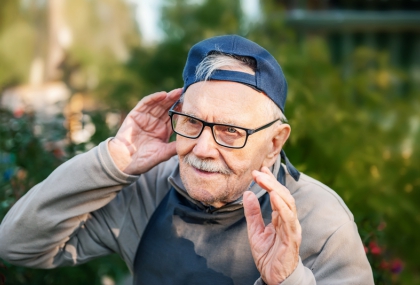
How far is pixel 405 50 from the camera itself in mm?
6656

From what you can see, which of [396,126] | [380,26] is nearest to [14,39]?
[380,26]

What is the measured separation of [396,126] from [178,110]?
98.2 inches

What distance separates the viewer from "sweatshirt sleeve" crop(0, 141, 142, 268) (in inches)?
89.0

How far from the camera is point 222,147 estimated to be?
2.08 metres

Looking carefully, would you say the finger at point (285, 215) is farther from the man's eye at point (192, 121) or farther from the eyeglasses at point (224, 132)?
the man's eye at point (192, 121)

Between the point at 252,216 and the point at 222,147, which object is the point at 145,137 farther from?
the point at 252,216

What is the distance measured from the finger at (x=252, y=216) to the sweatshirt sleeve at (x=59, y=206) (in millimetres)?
604

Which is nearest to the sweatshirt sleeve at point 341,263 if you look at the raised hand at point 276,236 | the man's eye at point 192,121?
the raised hand at point 276,236

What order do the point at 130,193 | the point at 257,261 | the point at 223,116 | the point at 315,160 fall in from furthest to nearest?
the point at 315,160 < the point at 130,193 < the point at 223,116 < the point at 257,261

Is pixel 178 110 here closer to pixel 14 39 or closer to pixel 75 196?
pixel 75 196

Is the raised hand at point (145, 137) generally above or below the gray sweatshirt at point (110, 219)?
above

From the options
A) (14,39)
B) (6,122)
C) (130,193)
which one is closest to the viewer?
(130,193)

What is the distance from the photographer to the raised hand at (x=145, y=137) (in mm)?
2320

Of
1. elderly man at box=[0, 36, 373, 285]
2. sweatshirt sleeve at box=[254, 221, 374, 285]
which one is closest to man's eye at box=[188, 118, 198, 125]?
elderly man at box=[0, 36, 373, 285]
